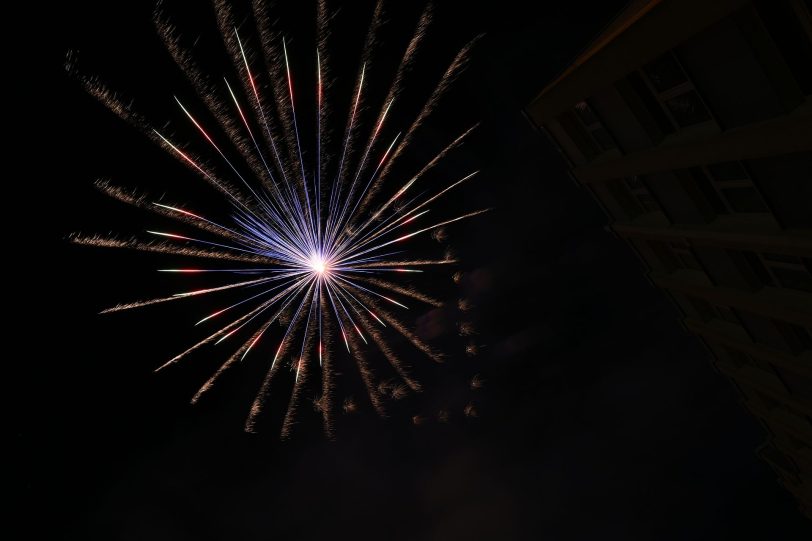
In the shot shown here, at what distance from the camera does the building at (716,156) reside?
7.72 metres

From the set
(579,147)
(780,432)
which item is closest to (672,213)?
(579,147)

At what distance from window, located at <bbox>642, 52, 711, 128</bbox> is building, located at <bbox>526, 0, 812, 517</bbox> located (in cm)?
3

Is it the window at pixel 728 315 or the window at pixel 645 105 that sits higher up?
the window at pixel 645 105

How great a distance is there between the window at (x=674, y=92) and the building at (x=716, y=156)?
3 centimetres

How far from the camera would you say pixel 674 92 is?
1000 cm

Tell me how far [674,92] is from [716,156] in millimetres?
1933

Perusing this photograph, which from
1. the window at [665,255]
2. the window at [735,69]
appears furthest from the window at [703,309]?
the window at [735,69]

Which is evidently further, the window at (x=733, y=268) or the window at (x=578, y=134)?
the window at (x=578, y=134)

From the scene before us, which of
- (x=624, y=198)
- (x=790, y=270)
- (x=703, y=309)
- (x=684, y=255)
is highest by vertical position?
(x=624, y=198)

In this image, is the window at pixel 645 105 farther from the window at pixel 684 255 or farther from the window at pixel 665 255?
the window at pixel 665 255

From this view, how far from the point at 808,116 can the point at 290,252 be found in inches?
581

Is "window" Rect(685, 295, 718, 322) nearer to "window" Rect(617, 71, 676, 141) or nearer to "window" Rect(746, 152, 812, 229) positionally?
"window" Rect(746, 152, 812, 229)

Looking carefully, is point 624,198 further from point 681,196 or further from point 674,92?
point 674,92

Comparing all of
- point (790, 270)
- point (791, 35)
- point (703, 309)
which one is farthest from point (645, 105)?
point (703, 309)
